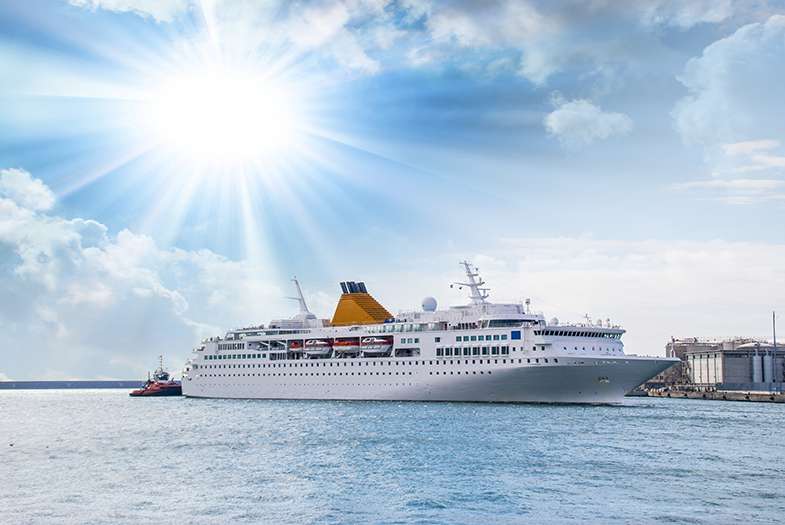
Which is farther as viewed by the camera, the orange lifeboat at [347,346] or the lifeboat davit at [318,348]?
the lifeboat davit at [318,348]

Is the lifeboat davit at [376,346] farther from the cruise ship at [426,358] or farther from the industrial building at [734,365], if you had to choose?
the industrial building at [734,365]

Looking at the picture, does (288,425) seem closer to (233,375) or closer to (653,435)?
(653,435)

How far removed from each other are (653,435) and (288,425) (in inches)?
892

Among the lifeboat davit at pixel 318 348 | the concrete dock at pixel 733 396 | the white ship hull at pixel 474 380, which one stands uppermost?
the lifeboat davit at pixel 318 348

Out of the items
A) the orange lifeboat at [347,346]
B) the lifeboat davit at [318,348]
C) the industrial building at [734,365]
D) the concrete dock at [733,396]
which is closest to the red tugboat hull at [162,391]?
the lifeboat davit at [318,348]

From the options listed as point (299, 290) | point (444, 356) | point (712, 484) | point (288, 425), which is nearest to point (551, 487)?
point (712, 484)

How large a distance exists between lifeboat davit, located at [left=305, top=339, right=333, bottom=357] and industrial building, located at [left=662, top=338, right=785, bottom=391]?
7607 cm

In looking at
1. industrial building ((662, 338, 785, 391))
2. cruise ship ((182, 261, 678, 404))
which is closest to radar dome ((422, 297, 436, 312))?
cruise ship ((182, 261, 678, 404))

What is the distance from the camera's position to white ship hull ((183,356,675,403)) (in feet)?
213

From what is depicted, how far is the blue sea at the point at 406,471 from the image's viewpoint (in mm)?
27234

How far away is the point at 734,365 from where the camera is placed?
14700 centimetres

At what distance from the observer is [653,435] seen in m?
47.9

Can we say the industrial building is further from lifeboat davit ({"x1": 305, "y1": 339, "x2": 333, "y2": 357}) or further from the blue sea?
the blue sea

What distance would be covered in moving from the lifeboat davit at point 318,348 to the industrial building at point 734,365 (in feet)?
250
